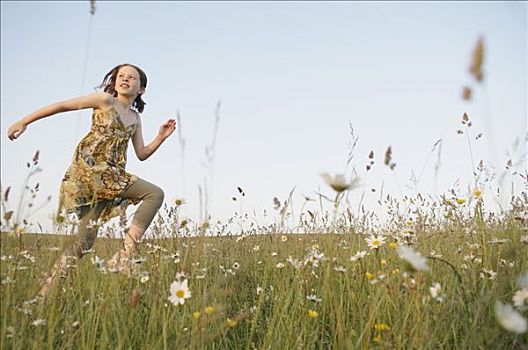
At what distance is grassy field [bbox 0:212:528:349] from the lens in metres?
1.48

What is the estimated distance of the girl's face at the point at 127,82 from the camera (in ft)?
12.8

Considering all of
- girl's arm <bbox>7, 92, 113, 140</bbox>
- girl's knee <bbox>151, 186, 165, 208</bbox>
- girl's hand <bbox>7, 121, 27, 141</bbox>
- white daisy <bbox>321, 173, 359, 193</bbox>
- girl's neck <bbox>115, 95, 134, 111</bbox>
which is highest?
girl's neck <bbox>115, 95, 134, 111</bbox>

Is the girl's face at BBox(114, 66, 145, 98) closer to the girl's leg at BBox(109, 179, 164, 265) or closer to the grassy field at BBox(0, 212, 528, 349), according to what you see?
the girl's leg at BBox(109, 179, 164, 265)

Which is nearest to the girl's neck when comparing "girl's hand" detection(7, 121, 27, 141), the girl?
the girl

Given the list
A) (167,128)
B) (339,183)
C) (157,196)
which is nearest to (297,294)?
(339,183)

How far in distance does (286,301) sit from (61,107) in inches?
87.9

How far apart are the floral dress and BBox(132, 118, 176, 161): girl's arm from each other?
0.22 metres

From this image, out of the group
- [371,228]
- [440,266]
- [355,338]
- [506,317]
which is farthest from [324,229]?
[506,317]

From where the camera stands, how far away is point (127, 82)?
→ 3.89 metres

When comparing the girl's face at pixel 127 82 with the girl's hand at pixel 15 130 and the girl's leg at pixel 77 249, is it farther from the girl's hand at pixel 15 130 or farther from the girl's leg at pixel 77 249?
the girl's hand at pixel 15 130

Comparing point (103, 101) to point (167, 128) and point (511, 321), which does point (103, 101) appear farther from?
point (511, 321)

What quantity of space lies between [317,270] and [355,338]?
92cm

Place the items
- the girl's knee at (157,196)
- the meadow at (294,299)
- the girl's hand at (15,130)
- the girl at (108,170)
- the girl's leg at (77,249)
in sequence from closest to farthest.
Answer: the meadow at (294,299) < the girl's leg at (77,249) < the girl's hand at (15,130) < the girl at (108,170) < the girl's knee at (157,196)

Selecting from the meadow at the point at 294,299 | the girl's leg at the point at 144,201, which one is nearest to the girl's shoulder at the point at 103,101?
the girl's leg at the point at 144,201
